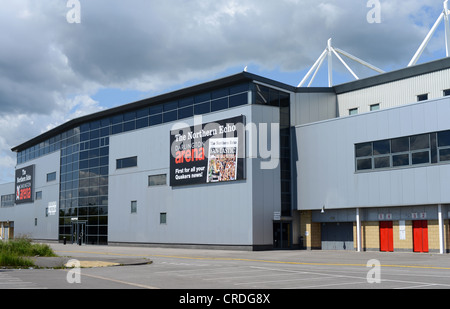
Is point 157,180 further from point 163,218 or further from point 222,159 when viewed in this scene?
point 222,159

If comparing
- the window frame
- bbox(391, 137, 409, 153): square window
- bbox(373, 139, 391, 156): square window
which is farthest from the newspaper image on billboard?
bbox(391, 137, 409, 153): square window

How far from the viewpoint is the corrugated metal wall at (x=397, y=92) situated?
127ft

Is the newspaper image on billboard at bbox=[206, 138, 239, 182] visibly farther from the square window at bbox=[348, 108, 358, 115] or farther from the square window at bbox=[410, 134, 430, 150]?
the square window at bbox=[410, 134, 430, 150]

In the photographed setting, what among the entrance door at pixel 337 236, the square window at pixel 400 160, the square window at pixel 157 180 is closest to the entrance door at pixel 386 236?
the entrance door at pixel 337 236

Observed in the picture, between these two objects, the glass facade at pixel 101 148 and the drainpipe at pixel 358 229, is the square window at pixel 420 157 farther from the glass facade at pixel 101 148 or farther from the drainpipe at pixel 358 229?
the glass facade at pixel 101 148

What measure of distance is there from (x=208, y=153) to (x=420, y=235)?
1690 cm

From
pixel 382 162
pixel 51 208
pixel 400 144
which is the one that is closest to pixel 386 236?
pixel 382 162

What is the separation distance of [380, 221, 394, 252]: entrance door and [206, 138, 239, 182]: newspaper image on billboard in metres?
11.3

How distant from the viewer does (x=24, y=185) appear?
2960 inches

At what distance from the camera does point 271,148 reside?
41406 millimetres

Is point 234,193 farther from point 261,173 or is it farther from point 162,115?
point 162,115
